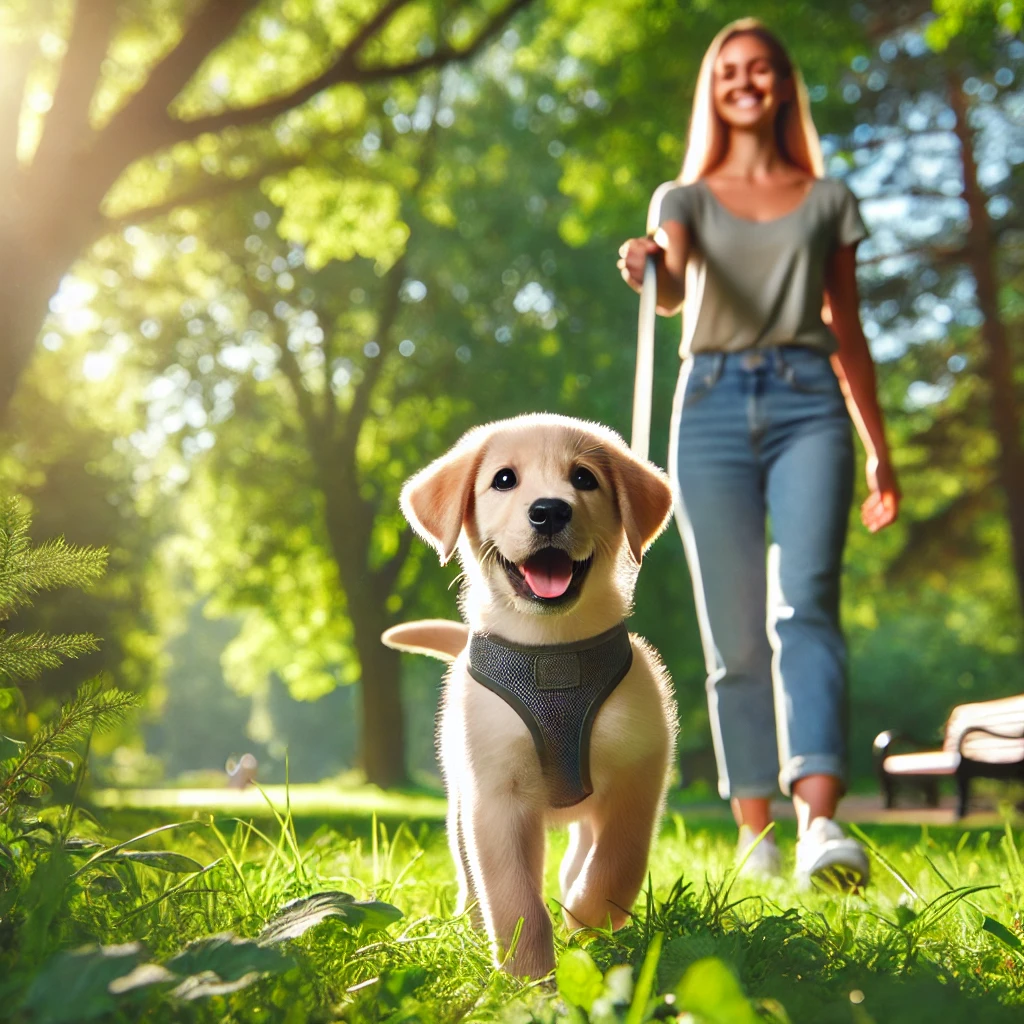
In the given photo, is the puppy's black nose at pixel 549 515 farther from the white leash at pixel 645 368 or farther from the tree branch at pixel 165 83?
the tree branch at pixel 165 83

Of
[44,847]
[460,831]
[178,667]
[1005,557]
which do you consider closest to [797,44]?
[460,831]

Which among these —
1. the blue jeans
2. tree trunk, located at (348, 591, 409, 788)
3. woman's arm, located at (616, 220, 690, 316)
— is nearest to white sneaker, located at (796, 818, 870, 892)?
the blue jeans

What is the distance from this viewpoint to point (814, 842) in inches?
144

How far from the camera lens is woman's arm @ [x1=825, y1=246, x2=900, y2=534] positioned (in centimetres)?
451

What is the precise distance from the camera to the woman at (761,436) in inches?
164

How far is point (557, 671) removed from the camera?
2.58 meters

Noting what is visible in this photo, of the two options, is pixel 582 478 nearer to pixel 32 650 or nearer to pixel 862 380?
pixel 32 650

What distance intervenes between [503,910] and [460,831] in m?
0.62

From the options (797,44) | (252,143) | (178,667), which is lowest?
(178,667)

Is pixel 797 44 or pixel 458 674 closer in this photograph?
pixel 458 674

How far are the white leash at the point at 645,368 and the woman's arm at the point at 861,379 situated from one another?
0.82 metres

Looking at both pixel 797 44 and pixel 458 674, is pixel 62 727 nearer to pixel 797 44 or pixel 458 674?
pixel 458 674

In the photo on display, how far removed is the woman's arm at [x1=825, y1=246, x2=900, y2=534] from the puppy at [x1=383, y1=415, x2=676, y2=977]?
1.87 metres

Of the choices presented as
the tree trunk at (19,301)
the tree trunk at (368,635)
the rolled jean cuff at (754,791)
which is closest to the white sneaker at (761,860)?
the rolled jean cuff at (754,791)
